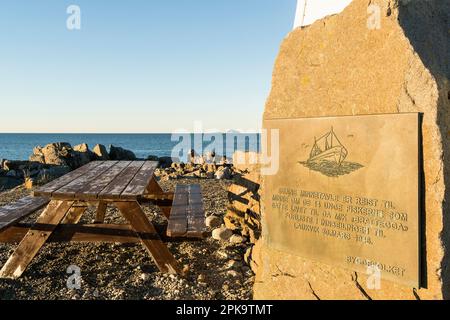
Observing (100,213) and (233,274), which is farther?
(100,213)

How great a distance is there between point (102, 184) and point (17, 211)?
2.64ft

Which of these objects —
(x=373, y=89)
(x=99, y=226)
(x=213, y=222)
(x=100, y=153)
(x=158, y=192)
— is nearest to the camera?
(x=373, y=89)

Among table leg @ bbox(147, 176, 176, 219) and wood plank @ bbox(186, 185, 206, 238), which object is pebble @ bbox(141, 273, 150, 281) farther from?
table leg @ bbox(147, 176, 176, 219)

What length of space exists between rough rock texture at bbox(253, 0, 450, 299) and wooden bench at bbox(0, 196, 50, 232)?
210 cm

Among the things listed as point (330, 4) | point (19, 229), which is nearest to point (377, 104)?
point (330, 4)

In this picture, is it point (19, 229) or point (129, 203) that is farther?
point (19, 229)

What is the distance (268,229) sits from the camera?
9.64 ft

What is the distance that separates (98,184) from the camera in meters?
3.72

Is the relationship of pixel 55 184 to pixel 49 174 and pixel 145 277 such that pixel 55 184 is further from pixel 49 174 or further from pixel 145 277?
pixel 49 174

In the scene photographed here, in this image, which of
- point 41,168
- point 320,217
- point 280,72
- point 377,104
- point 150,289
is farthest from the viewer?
point 41,168

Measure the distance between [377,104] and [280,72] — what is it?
820 millimetres

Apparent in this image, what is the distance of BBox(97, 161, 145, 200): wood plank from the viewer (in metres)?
3.18

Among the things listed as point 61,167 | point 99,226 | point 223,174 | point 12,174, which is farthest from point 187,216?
point 12,174
